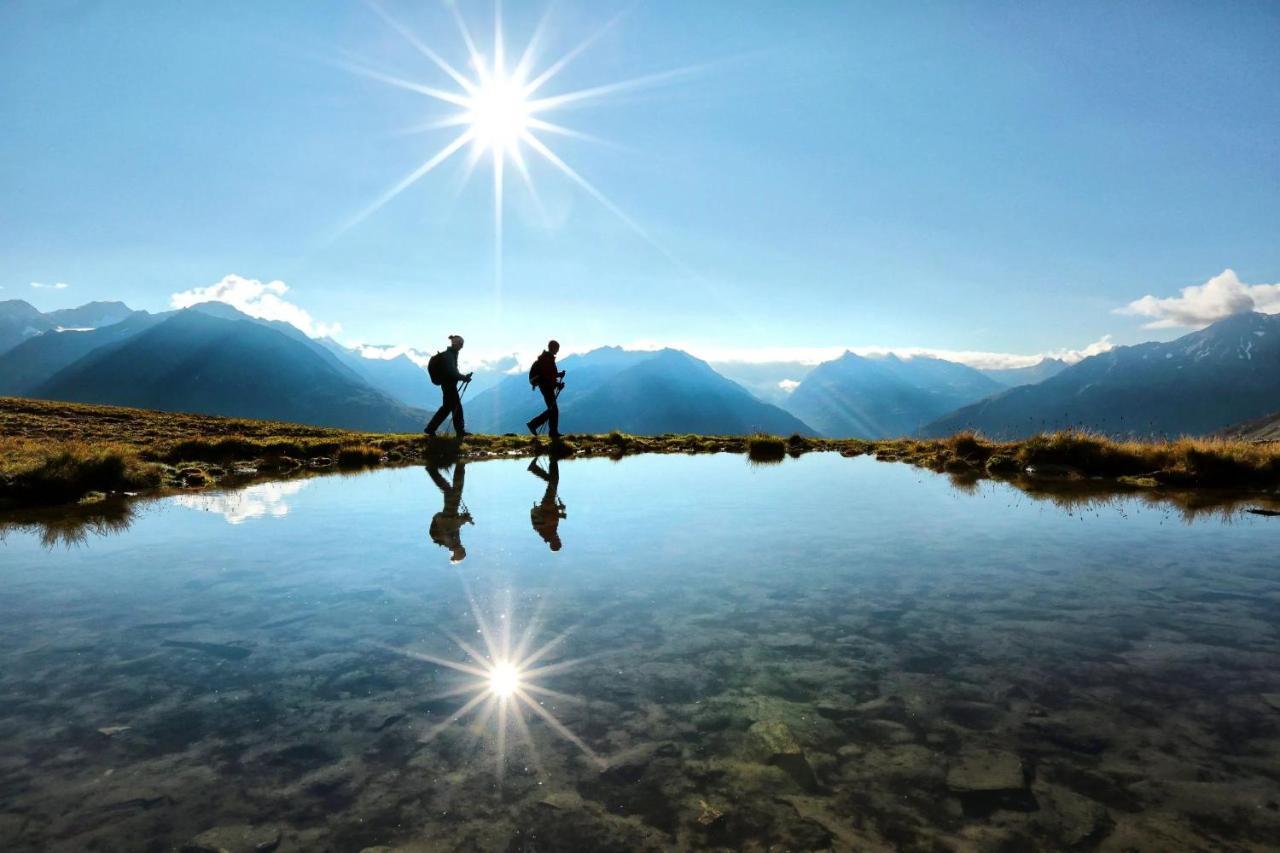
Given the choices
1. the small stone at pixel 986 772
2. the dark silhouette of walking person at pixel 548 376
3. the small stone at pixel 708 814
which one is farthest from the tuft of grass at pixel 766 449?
the small stone at pixel 708 814

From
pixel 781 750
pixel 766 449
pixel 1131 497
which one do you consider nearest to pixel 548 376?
pixel 766 449

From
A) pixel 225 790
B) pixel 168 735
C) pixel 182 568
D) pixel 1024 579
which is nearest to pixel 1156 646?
pixel 1024 579

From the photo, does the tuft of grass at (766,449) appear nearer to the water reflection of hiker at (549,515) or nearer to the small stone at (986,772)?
the water reflection of hiker at (549,515)

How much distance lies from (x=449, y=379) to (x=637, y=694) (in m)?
21.2

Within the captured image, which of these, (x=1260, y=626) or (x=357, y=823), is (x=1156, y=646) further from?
(x=357, y=823)

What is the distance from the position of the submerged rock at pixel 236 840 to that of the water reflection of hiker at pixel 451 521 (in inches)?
199

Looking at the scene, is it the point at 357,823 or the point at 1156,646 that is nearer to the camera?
the point at 357,823

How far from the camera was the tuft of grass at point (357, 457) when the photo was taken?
790 inches

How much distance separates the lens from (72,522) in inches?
412

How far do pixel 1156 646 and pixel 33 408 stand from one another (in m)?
43.1

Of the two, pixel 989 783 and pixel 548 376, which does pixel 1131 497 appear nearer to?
pixel 989 783

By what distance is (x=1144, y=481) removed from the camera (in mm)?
15969

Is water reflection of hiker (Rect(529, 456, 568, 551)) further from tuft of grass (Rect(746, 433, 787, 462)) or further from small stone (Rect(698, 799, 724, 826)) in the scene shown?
tuft of grass (Rect(746, 433, 787, 462))

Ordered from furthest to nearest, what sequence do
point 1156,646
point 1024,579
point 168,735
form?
point 1024,579
point 1156,646
point 168,735
